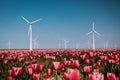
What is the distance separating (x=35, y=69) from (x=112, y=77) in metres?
2.03

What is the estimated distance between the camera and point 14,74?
405 centimetres

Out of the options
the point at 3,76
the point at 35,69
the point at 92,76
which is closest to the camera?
the point at 92,76

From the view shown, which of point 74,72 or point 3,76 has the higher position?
point 74,72

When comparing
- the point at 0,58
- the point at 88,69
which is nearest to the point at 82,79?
the point at 88,69

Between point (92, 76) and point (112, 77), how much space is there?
29cm

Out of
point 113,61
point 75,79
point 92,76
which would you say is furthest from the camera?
point 113,61

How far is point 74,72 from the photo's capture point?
254 cm

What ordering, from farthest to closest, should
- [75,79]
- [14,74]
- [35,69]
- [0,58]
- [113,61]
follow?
[0,58], [113,61], [35,69], [14,74], [75,79]

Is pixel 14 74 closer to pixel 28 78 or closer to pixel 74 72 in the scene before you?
pixel 28 78

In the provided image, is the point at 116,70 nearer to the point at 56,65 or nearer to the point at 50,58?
the point at 56,65

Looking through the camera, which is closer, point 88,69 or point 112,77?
point 112,77

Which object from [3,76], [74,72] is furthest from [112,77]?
[3,76]

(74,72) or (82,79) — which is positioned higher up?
(74,72)

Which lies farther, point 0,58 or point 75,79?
point 0,58
